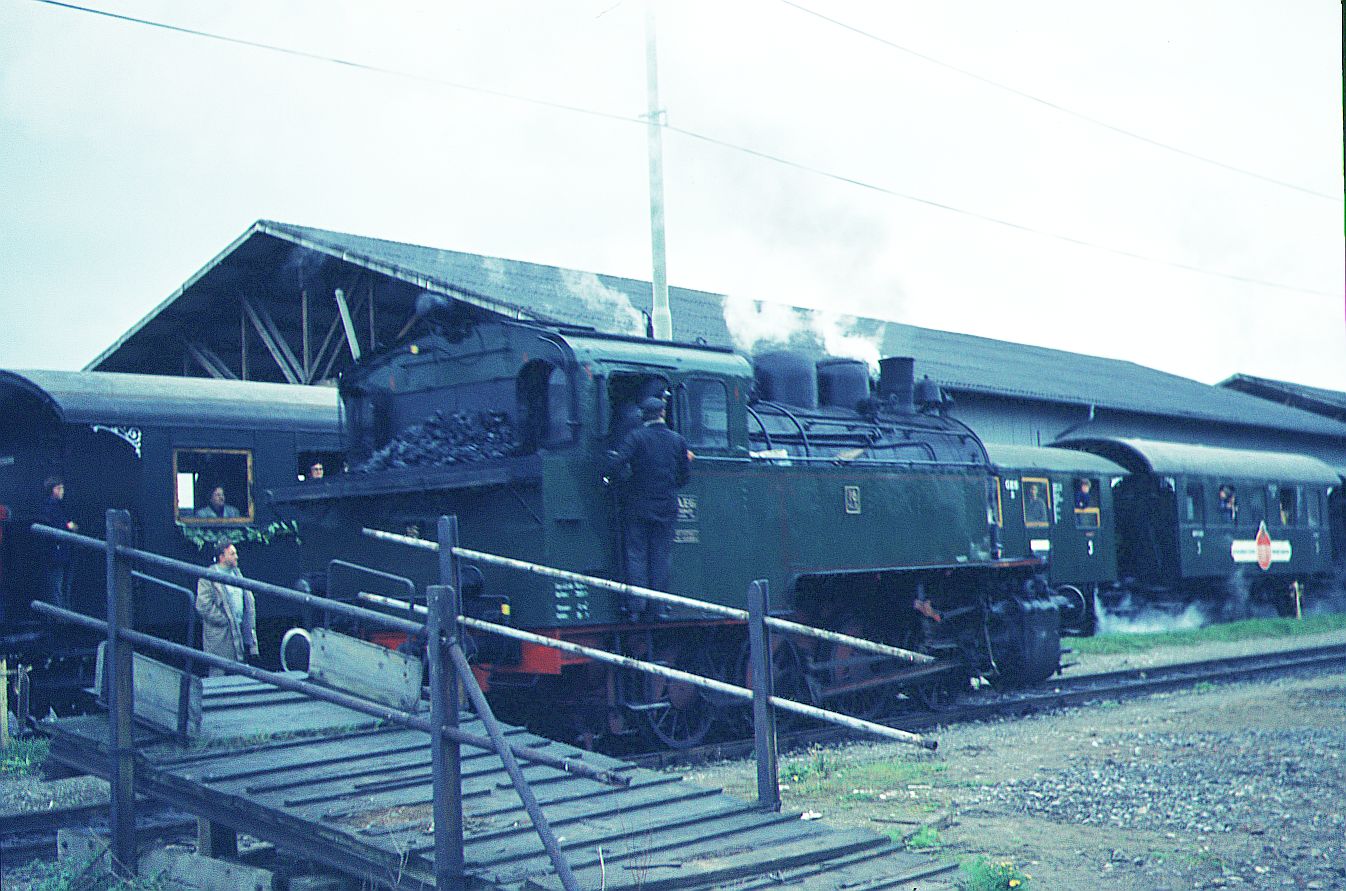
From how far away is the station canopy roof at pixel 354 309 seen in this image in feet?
56.0

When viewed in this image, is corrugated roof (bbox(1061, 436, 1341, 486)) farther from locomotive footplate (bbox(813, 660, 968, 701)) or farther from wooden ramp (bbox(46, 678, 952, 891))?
Result: wooden ramp (bbox(46, 678, 952, 891))

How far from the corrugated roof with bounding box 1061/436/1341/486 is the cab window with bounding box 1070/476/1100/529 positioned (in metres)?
1.88

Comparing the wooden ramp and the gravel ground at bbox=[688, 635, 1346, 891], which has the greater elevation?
the wooden ramp

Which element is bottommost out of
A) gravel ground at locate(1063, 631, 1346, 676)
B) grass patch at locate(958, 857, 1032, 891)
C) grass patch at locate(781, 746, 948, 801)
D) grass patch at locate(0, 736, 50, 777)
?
gravel ground at locate(1063, 631, 1346, 676)

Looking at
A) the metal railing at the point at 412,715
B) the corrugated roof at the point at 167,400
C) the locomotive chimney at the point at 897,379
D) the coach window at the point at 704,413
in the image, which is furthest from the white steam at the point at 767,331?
the metal railing at the point at 412,715

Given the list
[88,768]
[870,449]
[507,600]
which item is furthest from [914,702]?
[88,768]

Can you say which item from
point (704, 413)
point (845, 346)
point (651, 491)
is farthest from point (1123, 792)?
point (845, 346)

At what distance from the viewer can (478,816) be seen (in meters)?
5.15

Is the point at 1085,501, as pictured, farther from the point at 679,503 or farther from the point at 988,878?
the point at 988,878

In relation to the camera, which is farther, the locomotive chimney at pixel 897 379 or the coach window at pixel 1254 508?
the coach window at pixel 1254 508

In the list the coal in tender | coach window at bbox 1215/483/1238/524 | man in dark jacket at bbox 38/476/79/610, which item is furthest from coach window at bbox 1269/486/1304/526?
man in dark jacket at bbox 38/476/79/610

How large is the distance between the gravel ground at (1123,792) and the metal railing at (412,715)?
8.96 ft

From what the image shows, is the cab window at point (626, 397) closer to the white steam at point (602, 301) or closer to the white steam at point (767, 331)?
the white steam at point (767, 331)

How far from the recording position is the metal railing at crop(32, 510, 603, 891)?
4.43m
